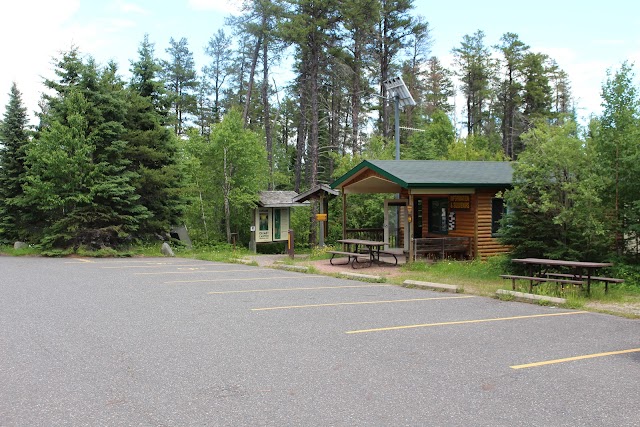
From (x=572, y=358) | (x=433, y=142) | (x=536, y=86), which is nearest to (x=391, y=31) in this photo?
(x=433, y=142)

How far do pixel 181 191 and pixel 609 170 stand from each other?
17.7 m

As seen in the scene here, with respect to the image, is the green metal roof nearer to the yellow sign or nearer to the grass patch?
the yellow sign

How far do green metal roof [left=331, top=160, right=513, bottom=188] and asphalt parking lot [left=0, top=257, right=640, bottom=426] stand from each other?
6134 millimetres

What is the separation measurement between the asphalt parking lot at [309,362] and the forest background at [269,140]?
4.71m

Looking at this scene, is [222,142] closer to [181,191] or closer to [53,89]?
[181,191]

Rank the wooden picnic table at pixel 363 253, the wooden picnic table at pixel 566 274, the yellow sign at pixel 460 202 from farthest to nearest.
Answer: the yellow sign at pixel 460 202 < the wooden picnic table at pixel 363 253 < the wooden picnic table at pixel 566 274

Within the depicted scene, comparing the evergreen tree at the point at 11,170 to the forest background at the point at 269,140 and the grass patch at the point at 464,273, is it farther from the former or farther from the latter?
the grass patch at the point at 464,273

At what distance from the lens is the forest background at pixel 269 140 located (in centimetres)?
1284

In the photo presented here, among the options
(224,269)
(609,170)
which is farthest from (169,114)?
(609,170)

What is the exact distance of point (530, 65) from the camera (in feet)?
141

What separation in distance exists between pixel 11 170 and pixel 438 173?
62.2 ft

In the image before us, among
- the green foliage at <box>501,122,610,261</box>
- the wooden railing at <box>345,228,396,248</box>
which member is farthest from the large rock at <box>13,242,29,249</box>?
the green foliage at <box>501,122,610,261</box>

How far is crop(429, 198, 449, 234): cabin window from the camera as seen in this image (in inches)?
736

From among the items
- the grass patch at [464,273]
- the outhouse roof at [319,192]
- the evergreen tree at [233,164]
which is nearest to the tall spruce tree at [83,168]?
the evergreen tree at [233,164]
